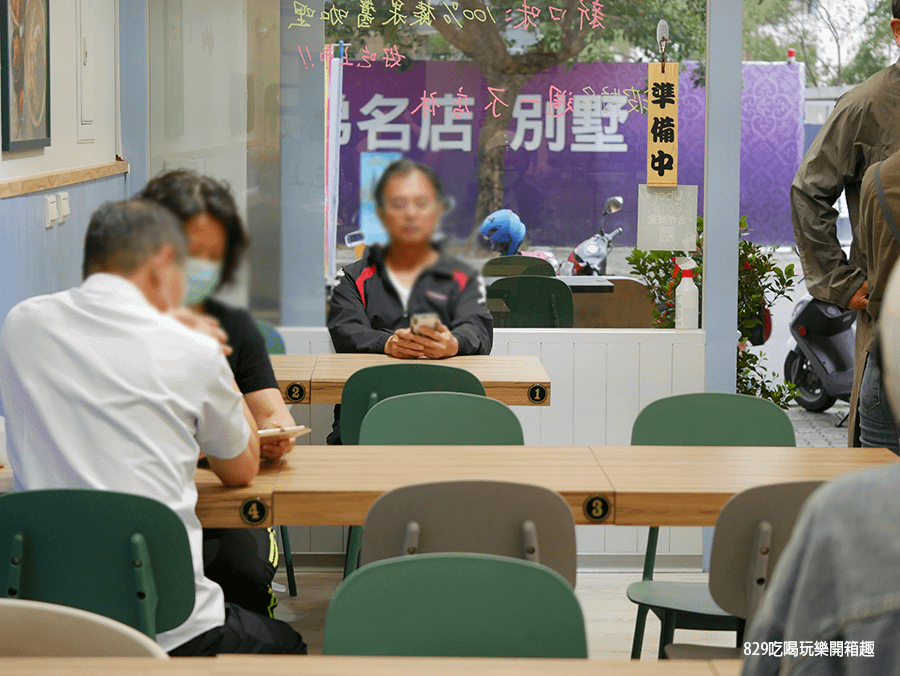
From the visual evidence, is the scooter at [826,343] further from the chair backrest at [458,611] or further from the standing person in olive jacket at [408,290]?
the chair backrest at [458,611]

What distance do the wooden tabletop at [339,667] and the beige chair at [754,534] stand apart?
0.57 m

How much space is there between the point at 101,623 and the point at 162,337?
39cm

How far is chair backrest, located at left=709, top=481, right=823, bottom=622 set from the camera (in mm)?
1927

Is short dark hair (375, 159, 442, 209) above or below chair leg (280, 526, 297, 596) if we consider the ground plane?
above

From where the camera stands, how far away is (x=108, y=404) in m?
1.65

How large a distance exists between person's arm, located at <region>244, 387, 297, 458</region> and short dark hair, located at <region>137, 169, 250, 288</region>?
33.8 inches

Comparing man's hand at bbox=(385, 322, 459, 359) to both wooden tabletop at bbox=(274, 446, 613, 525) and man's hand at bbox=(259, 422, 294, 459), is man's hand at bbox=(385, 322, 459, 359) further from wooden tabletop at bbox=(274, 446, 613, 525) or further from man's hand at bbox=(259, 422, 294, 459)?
man's hand at bbox=(259, 422, 294, 459)

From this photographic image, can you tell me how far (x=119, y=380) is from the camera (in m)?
1.61

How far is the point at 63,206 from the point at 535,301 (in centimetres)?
182

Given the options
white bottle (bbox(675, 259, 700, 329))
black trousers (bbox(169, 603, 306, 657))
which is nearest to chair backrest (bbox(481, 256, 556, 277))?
white bottle (bbox(675, 259, 700, 329))

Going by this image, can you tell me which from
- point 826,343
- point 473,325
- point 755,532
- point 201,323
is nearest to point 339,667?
point 201,323

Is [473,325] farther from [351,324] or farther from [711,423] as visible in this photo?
[711,423]

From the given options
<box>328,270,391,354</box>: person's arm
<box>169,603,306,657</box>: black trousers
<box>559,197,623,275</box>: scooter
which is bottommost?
<box>169,603,306,657</box>: black trousers

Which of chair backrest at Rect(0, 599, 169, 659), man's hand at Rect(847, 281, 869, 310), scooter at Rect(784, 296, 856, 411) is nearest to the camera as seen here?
chair backrest at Rect(0, 599, 169, 659)
